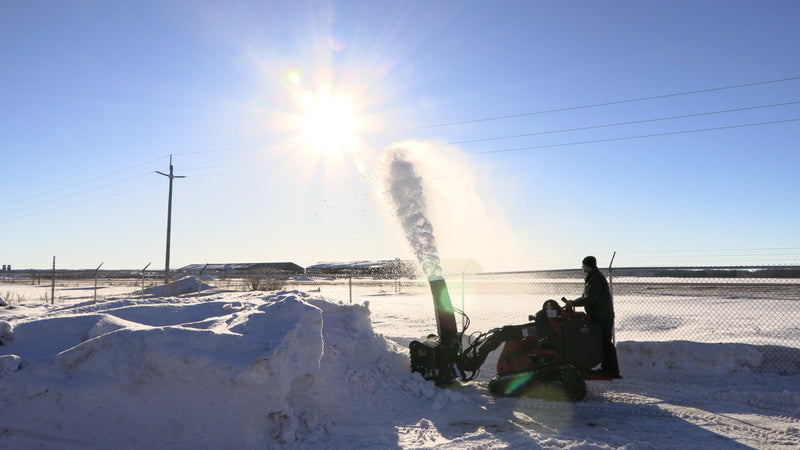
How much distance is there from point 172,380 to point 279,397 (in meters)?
0.98

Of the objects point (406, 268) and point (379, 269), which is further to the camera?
point (379, 269)

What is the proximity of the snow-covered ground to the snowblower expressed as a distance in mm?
222

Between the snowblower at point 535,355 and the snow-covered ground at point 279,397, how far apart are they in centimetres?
22

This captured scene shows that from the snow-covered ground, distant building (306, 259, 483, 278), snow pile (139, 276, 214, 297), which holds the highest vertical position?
distant building (306, 259, 483, 278)

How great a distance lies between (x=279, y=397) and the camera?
185 inches

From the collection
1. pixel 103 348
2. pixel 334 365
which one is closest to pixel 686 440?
pixel 334 365

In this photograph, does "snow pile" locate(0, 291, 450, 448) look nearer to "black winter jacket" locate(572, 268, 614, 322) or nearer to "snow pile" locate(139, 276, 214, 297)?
"black winter jacket" locate(572, 268, 614, 322)

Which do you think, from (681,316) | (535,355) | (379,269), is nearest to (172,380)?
(535,355)

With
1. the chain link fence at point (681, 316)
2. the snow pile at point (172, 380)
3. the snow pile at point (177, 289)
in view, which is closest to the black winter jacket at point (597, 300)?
the chain link fence at point (681, 316)

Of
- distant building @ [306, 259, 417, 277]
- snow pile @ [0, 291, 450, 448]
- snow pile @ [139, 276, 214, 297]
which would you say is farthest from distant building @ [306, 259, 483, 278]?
snow pile @ [139, 276, 214, 297]

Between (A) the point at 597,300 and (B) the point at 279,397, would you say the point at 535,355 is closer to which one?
(A) the point at 597,300

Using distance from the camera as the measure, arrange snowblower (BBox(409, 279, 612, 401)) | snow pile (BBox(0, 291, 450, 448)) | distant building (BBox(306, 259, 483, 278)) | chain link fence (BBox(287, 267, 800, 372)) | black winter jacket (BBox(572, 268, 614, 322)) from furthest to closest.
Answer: distant building (BBox(306, 259, 483, 278)) → chain link fence (BBox(287, 267, 800, 372)) → black winter jacket (BBox(572, 268, 614, 322)) → snowblower (BBox(409, 279, 612, 401)) → snow pile (BBox(0, 291, 450, 448))

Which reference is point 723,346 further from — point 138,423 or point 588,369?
point 138,423

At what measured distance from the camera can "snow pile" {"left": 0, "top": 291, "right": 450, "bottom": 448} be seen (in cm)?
411
